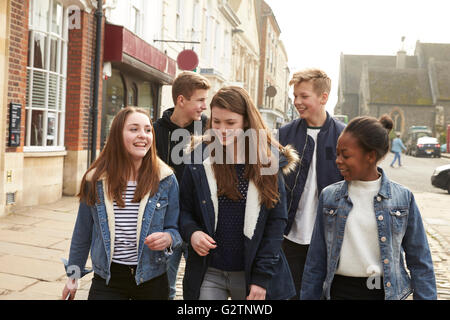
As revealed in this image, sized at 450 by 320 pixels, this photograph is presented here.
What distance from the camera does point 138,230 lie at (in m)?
2.67

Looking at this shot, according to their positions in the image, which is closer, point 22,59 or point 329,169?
point 329,169

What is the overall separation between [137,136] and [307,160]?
1276mm

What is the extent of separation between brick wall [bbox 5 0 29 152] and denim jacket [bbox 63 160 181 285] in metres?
5.70

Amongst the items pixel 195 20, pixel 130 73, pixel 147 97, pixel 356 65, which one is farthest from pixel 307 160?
pixel 356 65

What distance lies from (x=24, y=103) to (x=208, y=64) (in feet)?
47.2

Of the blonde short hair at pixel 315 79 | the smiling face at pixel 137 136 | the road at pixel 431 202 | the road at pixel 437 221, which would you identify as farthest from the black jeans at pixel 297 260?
the road at pixel 431 202

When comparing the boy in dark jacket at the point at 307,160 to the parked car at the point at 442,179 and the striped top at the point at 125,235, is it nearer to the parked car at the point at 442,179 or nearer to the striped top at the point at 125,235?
the striped top at the point at 125,235

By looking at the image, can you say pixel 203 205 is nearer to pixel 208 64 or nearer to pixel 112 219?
pixel 112 219

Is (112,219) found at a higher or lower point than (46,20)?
lower

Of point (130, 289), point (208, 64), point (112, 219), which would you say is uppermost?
point (208, 64)

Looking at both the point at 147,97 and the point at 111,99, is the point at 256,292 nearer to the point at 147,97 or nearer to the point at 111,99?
the point at 111,99

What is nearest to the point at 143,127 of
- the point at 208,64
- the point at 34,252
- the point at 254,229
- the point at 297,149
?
the point at 254,229

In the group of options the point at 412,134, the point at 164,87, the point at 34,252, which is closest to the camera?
the point at 34,252

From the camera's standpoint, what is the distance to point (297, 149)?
3.50m
